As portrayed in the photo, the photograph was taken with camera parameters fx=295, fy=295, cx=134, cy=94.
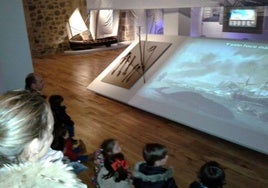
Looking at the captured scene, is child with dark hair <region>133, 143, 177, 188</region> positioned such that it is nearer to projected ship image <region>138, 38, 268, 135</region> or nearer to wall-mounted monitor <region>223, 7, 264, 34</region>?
projected ship image <region>138, 38, 268, 135</region>

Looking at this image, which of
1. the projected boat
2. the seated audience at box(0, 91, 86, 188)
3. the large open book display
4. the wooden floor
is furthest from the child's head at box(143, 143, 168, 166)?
the projected boat

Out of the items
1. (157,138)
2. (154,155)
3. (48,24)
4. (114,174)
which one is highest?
(48,24)

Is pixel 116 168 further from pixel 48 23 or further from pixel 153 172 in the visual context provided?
pixel 48 23

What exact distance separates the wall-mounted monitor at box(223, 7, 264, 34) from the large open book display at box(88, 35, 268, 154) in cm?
34

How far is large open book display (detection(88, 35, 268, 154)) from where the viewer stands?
8.86 ft

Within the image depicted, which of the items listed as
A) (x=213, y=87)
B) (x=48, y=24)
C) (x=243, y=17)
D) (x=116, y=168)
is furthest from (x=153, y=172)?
(x=48, y=24)

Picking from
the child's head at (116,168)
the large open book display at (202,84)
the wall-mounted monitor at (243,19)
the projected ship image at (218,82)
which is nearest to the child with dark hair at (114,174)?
the child's head at (116,168)

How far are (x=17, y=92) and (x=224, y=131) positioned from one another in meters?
2.25

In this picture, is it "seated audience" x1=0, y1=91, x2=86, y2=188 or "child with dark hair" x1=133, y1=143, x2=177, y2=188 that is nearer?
"seated audience" x1=0, y1=91, x2=86, y2=188

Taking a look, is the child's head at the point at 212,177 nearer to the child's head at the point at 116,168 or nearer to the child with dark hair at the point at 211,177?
the child with dark hair at the point at 211,177

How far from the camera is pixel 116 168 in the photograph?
171 cm

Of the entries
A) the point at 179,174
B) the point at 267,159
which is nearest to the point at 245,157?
the point at 267,159

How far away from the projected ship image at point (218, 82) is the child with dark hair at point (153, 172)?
1.26m

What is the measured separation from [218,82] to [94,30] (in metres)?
6.94
